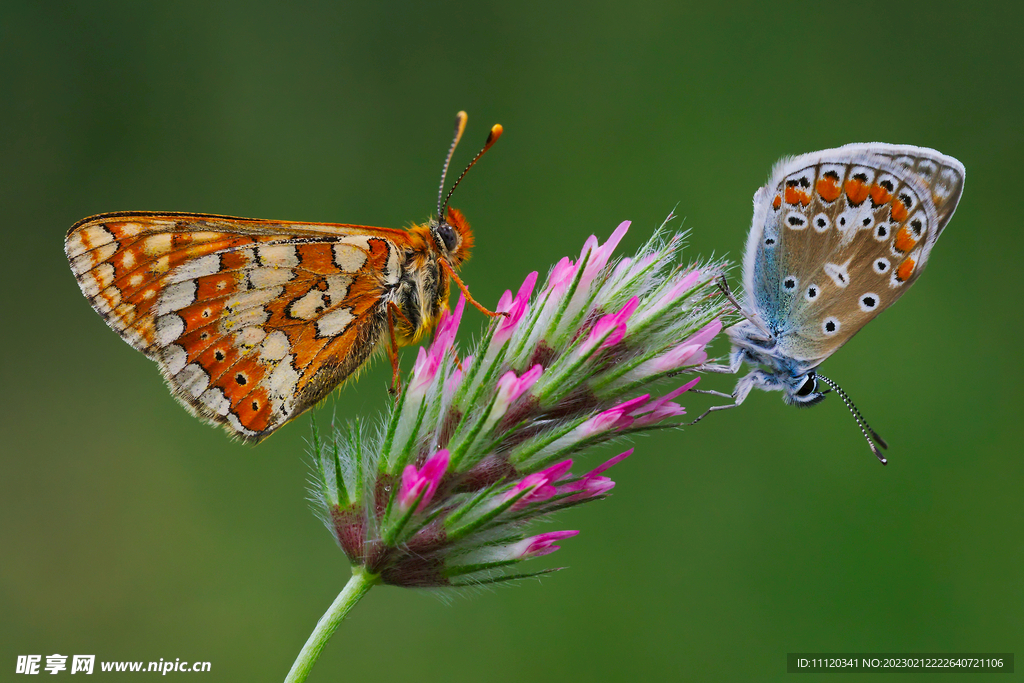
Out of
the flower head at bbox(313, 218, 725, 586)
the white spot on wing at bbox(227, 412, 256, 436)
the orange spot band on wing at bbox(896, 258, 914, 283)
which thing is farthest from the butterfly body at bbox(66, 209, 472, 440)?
the orange spot band on wing at bbox(896, 258, 914, 283)

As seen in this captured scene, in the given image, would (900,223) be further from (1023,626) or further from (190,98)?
(190,98)

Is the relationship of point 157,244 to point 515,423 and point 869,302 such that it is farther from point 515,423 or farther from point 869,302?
point 869,302

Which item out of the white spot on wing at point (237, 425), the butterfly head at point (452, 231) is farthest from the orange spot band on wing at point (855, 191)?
the white spot on wing at point (237, 425)

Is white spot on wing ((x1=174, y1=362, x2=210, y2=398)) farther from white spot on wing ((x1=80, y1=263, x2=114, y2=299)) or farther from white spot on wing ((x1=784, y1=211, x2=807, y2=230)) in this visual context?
white spot on wing ((x1=784, y1=211, x2=807, y2=230))

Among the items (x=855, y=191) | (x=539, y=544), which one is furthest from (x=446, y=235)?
(x=855, y=191)

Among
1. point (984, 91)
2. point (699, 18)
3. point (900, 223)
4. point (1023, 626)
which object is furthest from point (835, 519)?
point (699, 18)
